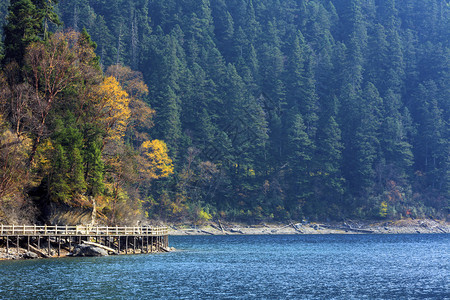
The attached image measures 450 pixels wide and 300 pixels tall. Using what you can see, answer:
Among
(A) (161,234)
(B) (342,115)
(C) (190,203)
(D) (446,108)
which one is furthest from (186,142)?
(D) (446,108)

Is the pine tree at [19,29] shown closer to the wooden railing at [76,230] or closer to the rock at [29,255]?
the wooden railing at [76,230]

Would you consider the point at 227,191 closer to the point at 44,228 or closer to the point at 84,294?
the point at 44,228

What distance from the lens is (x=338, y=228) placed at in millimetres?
110250

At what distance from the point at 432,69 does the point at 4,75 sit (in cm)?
10661

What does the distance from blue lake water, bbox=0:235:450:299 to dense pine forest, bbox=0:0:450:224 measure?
20.2 metres

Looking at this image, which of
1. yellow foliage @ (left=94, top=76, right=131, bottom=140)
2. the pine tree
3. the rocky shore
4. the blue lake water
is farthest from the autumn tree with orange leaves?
the rocky shore

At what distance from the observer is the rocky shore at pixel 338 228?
106875mm

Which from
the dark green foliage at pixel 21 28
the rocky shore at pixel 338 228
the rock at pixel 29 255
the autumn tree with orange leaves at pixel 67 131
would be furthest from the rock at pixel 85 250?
the rocky shore at pixel 338 228

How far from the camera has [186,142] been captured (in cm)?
11038

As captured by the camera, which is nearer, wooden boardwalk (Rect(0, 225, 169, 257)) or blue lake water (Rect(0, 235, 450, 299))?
blue lake water (Rect(0, 235, 450, 299))

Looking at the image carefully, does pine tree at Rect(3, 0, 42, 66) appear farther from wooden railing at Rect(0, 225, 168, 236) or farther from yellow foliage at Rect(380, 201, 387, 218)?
yellow foliage at Rect(380, 201, 387, 218)

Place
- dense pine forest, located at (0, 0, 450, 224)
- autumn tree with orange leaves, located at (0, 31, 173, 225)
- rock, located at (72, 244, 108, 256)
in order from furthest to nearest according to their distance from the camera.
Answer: dense pine forest, located at (0, 0, 450, 224)
autumn tree with orange leaves, located at (0, 31, 173, 225)
rock, located at (72, 244, 108, 256)

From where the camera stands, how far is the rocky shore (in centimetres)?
10688

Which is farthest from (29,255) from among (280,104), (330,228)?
(280,104)
